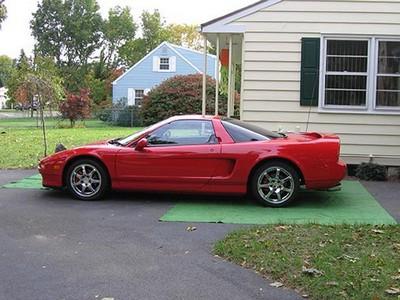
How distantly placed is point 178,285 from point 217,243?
1385mm

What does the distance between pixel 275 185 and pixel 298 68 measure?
380 cm

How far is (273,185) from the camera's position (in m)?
8.47

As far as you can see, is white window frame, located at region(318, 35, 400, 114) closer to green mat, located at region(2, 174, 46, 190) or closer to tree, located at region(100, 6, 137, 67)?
green mat, located at region(2, 174, 46, 190)

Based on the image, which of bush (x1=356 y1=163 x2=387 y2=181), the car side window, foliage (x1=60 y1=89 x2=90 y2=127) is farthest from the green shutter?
foliage (x1=60 y1=89 x2=90 y2=127)

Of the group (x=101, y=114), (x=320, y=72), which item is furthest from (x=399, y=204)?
(x=101, y=114)

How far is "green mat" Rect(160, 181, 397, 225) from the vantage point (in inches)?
298

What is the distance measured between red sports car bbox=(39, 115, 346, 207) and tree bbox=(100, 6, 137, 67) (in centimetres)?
6006

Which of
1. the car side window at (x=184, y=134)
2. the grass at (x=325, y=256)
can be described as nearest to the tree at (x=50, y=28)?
the car side window at (x=184, y=134)

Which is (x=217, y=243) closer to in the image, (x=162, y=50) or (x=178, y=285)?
(x=178, y=285)

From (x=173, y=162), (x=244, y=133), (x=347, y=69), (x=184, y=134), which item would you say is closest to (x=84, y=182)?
(x=173, y=162)

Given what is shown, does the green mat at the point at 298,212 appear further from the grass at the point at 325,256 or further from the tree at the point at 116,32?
the tree at the point at 116,32

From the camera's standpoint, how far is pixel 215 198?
9.16 metres

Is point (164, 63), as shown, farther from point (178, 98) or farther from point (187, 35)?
point (187, 35)

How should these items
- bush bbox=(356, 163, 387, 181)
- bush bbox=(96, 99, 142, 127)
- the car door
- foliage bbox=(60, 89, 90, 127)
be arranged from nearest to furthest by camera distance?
the car door < bush bbox=(356, 163, 387, 181) < foliage bbox=(60, 89, 90, 127) < bush bbox=(96, 99, 142, 127)
